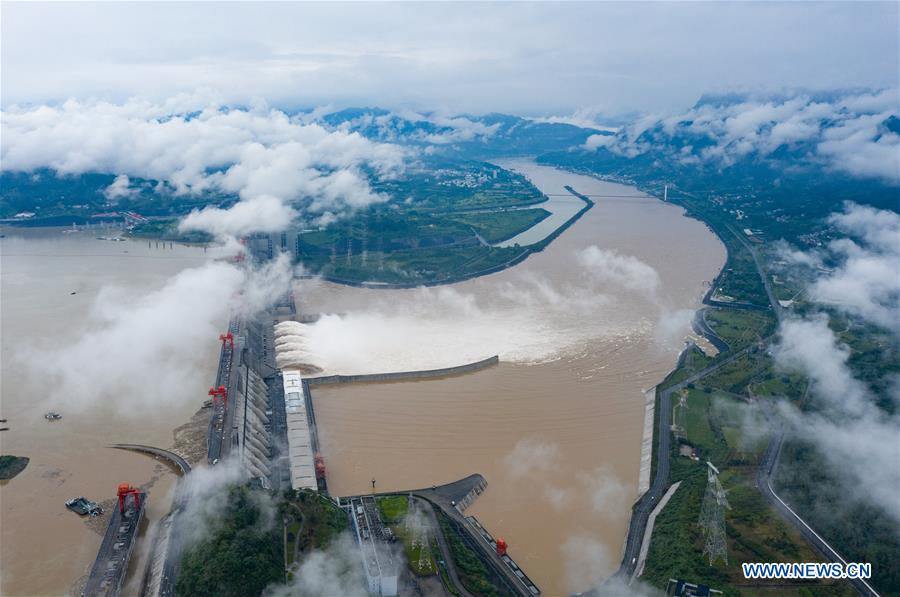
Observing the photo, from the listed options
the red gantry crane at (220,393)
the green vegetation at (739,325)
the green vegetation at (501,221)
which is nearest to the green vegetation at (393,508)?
the red gantry crane at (220,393)

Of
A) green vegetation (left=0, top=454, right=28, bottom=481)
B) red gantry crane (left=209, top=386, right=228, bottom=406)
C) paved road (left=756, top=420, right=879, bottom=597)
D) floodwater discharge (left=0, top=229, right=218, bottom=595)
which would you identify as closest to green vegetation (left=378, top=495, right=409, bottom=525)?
floodwater discharge (left=0, top=229, right=218, bottom=595)

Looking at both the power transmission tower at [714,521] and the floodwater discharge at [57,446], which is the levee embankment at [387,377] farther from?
the power transmission tower at [714,521]

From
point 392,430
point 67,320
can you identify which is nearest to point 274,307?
point 67,320

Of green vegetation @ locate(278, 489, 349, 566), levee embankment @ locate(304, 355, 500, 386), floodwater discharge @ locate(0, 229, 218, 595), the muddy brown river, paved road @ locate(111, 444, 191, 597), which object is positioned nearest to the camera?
paved road @ locate(111, 444, 191, 597)

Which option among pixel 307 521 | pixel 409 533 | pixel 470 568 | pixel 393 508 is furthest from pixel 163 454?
pixel 470 568

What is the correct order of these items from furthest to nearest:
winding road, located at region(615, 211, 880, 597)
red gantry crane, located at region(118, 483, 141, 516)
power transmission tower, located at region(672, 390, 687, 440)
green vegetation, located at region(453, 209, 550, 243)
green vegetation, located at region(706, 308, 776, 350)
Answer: green vegetation, located at region(453, 209, 550, 243), green vegetation, located at region(706, 308, 776, 350), power transmission tower, located at region(672, 390, 687, 440), red gantry crane, located at region(118, 483, 141, 516), winding road, located at region(615, 211, 880, 597)

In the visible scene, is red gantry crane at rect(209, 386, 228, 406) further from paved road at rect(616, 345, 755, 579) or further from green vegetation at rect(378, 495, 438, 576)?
paved road at rect(616, 345, 755, 579)
